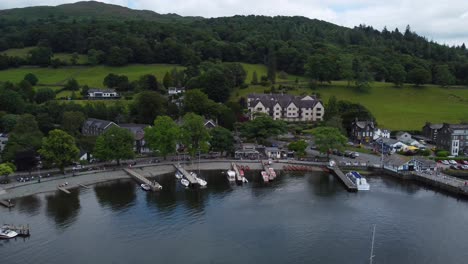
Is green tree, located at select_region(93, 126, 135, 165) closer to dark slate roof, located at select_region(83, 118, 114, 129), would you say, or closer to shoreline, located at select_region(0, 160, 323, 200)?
shoreline, located at select_region(0, 160, 323, 200)

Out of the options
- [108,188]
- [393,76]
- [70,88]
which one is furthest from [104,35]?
[108,188]

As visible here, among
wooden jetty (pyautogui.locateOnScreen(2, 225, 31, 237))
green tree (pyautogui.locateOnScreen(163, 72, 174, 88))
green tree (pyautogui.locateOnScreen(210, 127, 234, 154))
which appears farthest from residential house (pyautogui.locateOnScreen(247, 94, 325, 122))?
wooden jetty (pyautogui.locateOnScreen(2, 225, 31, 237))

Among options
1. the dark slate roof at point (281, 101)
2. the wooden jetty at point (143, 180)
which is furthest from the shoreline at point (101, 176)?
the dark slate roof at point (281, 101)

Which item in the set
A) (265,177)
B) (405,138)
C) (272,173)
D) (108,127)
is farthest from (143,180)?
(405,138)

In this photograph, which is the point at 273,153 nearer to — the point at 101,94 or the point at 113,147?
the point at 113,147

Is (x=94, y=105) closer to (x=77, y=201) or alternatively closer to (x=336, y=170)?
(x=77, y=201)

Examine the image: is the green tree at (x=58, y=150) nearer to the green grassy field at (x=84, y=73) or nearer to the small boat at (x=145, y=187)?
the small boat at (x=145, y=187)
